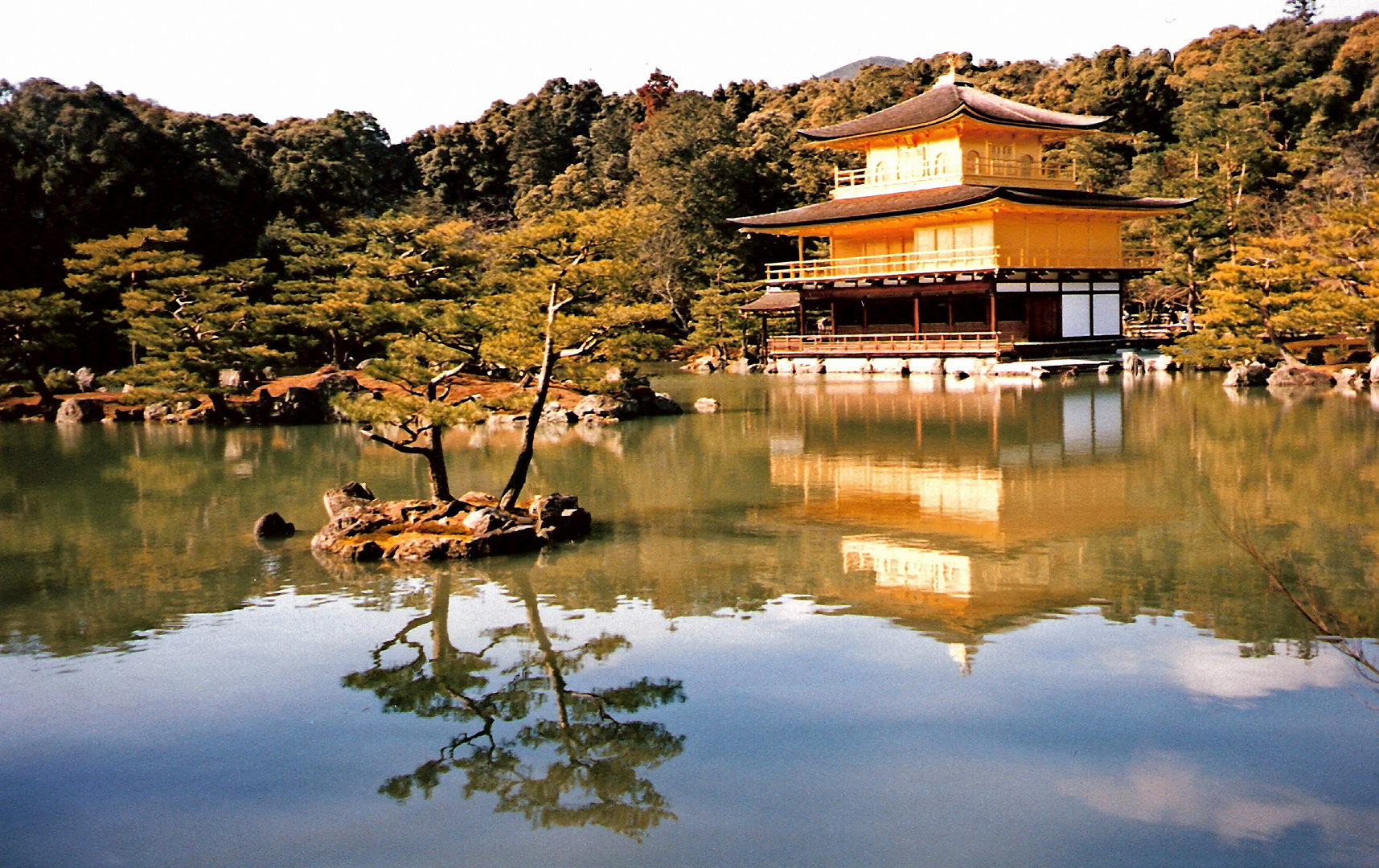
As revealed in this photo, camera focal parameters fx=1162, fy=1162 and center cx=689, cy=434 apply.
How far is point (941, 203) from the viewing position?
36.6 m

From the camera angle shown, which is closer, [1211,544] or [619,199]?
[1211,544]

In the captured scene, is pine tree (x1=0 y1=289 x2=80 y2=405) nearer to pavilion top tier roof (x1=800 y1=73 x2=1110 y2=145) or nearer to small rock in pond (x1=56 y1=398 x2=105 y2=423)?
small rock in pond (x1=56 y1=398 x2=105 y2=423)

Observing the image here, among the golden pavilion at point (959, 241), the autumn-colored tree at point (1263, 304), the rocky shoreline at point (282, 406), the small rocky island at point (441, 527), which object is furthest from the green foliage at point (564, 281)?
the golden pavilion at point (959, 241)

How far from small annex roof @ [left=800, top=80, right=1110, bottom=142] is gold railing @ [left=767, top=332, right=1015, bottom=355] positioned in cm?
704

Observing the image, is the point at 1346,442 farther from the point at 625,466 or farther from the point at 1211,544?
the point at 625,466

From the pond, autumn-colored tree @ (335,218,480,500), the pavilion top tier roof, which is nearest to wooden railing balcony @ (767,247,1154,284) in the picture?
the pavilion top tier roof

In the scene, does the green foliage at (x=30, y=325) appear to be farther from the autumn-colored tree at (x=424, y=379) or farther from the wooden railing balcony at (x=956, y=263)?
the wooden railing balcony at (x=956, y=263)

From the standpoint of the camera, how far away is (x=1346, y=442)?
17922 mm

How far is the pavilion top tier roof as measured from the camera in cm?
3775

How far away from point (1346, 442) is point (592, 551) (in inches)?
491

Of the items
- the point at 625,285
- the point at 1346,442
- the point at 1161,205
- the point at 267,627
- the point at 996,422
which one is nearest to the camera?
the point at 267,627

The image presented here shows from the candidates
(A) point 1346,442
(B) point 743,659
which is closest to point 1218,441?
(A) point 1346,442

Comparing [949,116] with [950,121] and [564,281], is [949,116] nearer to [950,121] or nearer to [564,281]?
[950,121]

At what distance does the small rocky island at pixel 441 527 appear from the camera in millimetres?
12359
